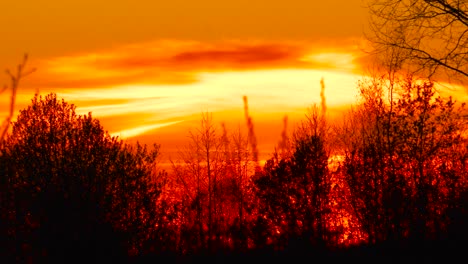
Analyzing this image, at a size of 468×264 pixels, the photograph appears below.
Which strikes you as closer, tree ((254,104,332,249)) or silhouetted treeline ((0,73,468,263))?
silhouetted treeline ((0,73,468,263))

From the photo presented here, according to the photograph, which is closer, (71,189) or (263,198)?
(71,189)

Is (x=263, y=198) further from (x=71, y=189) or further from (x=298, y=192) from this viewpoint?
(x=71, y=189)

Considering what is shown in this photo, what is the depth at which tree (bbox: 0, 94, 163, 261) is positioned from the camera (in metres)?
36.7

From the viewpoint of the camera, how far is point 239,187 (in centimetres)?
6022

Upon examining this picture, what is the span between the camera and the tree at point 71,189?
120ft

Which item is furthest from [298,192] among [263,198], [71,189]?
[71,189]

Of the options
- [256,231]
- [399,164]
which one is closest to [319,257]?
[256,231]

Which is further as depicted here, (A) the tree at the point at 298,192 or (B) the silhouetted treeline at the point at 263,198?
(A) the tree at the point at 298,192

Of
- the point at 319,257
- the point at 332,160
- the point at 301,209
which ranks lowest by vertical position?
the point at 319,257

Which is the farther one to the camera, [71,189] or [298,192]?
[298,192]

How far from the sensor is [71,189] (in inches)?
Answer: 1465

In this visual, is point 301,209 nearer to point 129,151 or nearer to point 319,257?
point 319,257

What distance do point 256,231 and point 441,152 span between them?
16.5 metres

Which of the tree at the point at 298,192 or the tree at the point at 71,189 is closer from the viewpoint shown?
the tree at the point at 71,189
